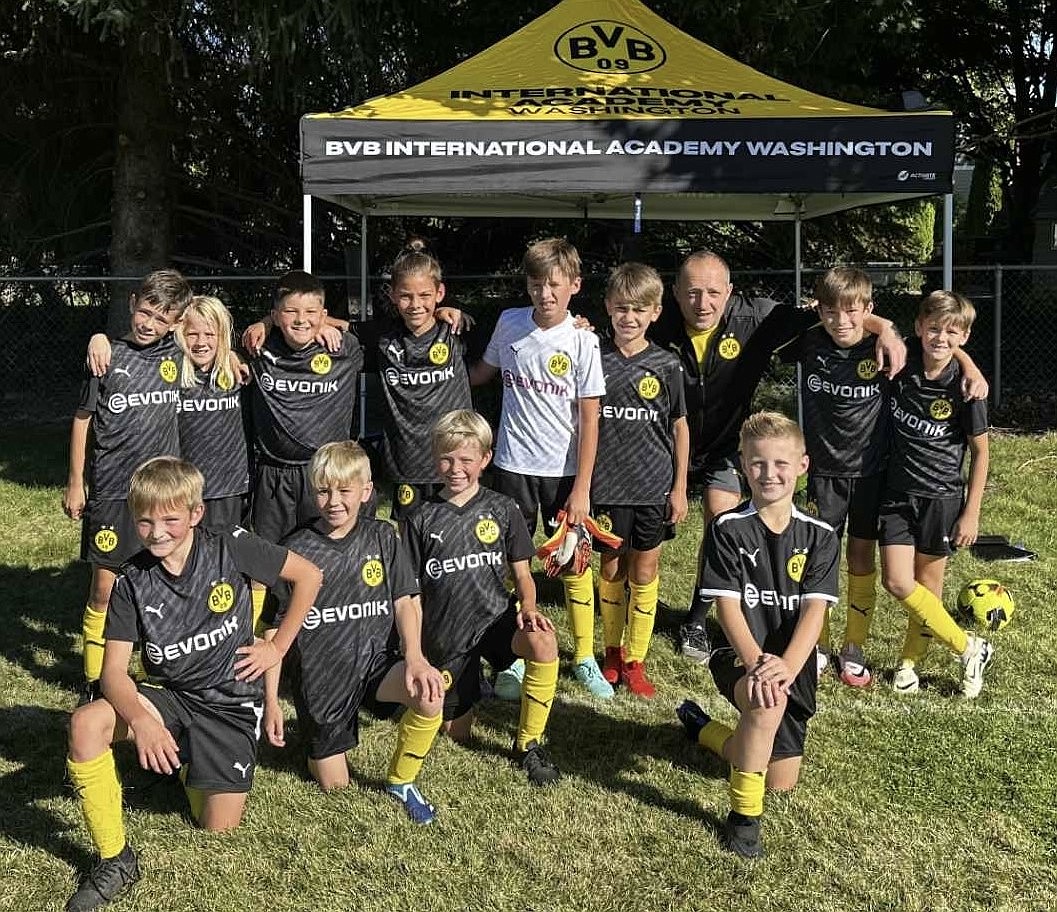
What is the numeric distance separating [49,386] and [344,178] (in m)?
8.10

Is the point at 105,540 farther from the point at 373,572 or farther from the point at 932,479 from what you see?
the point at 932,479

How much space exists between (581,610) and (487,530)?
869 mm

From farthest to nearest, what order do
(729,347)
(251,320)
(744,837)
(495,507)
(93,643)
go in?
(251,320)
(729,347)
(93,643)
(495,507)
(744,837)

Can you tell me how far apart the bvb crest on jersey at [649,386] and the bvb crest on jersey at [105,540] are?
Answer: 2275mm

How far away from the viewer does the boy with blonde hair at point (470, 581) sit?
380cm

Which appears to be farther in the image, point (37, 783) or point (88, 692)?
point (88, 692)

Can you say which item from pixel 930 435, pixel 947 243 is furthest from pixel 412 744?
pixel 947 243

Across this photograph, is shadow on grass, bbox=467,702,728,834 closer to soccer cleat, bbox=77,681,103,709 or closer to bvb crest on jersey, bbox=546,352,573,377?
bvb crest on jersey, bbox=546,352,573,377

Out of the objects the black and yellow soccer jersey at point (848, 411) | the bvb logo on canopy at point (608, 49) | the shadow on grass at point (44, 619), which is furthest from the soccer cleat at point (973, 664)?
A: the bvb logo on canopy at point (608, 49)

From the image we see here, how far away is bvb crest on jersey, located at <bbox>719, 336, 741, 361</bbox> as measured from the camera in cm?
493

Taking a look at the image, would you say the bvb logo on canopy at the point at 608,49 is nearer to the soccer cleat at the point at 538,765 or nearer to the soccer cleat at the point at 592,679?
the soccer cleat at the point at 592,679

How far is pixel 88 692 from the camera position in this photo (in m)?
4.37

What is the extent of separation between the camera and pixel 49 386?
12.4m

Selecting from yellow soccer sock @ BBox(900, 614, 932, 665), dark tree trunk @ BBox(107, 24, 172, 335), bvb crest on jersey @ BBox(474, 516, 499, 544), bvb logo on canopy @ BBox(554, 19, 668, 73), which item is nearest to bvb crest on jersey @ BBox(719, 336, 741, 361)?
yellow soccer sock @ BBox(900, 614, 932, 665)
